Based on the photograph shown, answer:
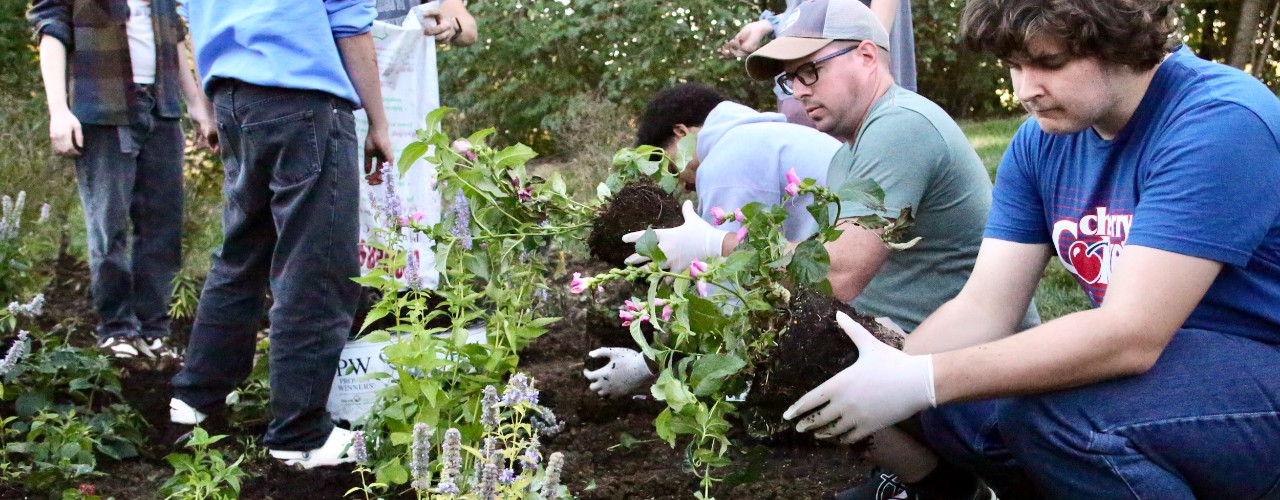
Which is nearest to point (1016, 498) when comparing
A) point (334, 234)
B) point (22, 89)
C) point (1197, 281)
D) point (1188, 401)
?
point (1188, 401)

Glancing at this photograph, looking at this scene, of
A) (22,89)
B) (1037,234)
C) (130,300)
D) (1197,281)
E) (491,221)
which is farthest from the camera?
(22,89)

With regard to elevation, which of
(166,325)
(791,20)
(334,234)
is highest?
(791,20)

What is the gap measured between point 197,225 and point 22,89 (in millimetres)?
4564

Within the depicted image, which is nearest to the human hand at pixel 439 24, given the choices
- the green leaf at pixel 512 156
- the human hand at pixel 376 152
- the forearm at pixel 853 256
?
the human hand at pixel 376 152

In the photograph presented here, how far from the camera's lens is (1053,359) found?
171 centimetres

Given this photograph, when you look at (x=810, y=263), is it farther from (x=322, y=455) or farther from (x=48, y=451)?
(x=48, y=451)

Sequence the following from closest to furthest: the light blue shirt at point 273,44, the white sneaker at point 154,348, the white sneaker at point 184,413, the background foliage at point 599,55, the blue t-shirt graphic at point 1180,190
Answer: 1. the blue t-shirt graphic at point 1180,190
2. the light blue shirt at point 273,44
3. the white sneaker at point 184,413
4. the white sneaker at point 154,348
5. the background foliage at point 599,55

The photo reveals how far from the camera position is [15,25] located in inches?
379

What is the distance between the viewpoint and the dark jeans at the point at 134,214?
3789mm

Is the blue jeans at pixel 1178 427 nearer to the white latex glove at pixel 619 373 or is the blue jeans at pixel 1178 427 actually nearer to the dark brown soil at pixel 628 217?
the dark brown soil at pixel 628 217

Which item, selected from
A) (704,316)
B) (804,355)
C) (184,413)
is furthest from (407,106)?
(804,355)

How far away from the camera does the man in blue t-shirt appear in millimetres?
1651

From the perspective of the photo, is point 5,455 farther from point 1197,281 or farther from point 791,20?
point 1197,281

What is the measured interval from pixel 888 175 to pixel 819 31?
1.32 ft
